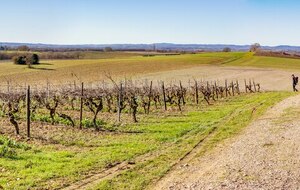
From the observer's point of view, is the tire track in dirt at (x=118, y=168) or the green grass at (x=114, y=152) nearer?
the tire track in dirt at (x=118, y=168)

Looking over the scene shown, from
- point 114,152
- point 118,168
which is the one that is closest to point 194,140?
point 114,152

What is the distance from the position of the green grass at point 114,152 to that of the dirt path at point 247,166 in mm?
742

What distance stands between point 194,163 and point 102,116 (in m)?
12.4

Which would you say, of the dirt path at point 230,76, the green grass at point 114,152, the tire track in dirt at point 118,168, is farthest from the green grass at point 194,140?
the dirt path at point 230,76

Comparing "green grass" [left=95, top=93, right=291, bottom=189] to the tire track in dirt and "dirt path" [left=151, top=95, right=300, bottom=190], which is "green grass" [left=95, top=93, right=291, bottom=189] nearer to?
the tire track in dirt

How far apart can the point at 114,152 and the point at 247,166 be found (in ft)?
15.7

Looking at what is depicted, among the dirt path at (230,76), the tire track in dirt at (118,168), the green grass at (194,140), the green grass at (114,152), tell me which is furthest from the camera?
the dirt path at (230,76)

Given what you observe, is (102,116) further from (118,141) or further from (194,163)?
(194,163)

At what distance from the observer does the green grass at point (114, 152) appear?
13227mm

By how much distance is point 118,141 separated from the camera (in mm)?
19031

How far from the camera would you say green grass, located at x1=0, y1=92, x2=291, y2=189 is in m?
13.2

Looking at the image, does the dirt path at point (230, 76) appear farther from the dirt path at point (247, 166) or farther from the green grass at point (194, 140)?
the dirt path at point (247, 166)

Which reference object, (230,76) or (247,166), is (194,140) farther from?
(230,76)

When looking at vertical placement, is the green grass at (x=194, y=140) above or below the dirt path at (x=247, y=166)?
below
